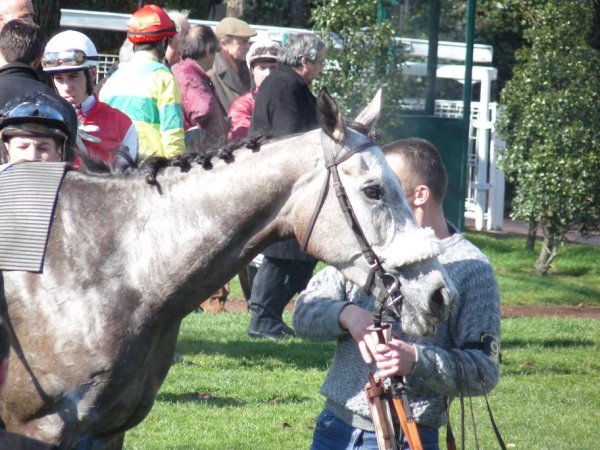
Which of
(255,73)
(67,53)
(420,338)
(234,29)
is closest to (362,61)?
(234,29)

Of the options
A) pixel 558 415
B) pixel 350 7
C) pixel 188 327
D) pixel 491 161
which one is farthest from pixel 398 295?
pixel 491 161

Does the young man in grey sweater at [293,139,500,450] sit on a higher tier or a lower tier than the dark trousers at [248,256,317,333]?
higher

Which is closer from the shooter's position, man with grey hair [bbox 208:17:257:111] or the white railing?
man with grey hair [bbox 208:17:257:111]

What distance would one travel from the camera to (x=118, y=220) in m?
3.88

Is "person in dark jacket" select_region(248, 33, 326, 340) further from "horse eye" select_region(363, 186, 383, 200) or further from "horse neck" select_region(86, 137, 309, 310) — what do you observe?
"horse eye" select_region(363, 186, 383, 200)

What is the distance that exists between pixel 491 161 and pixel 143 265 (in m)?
14.2

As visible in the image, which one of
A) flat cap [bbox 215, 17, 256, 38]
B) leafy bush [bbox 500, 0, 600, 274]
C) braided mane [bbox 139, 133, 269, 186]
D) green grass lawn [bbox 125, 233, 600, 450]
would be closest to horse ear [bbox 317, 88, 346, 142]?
braided mane [bbox 139, 133, 269, 186]

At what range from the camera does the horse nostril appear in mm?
3641

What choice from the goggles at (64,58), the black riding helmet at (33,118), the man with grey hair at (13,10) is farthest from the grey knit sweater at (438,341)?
the man with grey hair at (13,10)

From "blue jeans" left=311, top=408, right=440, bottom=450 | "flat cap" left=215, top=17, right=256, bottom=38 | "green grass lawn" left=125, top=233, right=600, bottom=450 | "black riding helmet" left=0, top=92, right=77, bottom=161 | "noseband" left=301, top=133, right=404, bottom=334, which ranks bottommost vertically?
"green grass lawn" left=125, top=233, right=600, bottom=450

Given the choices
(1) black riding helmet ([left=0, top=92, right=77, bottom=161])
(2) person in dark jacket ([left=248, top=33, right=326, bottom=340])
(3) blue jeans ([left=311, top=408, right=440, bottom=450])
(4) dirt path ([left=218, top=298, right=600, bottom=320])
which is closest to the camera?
(3) blue jeans ([left=311, top=408, right=440, bottom=450])

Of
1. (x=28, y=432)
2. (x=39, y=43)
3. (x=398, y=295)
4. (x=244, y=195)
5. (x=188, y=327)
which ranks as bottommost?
(x=188, y=327)

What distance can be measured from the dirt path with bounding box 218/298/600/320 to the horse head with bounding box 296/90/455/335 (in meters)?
6.81

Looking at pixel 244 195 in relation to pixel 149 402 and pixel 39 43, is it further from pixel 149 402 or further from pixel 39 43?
pixel 39 43
